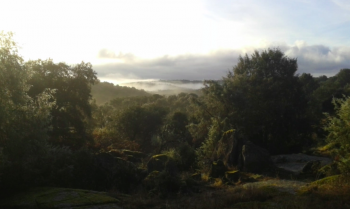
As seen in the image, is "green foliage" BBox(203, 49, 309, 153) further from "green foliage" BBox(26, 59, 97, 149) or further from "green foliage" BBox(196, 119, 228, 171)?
"green foliage" BBox(26, 59, 97, 149)

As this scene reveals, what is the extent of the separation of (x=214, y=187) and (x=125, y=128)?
85.8 feet

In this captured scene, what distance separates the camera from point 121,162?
1606 cm

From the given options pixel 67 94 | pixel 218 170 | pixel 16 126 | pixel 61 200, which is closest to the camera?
pixel 61 200

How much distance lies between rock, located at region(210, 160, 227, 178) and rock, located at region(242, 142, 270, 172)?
1.37 meters

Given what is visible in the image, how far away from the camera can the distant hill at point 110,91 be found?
121m

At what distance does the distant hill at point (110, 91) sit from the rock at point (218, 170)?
102 meters

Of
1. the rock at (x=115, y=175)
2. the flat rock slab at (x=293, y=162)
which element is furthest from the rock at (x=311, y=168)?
the rock at (x=115, y=175)

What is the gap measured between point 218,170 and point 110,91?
11858cm

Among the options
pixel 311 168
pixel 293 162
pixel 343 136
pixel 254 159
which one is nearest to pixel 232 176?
pixel 254 159

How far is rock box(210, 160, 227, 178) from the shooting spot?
17781 millimetres

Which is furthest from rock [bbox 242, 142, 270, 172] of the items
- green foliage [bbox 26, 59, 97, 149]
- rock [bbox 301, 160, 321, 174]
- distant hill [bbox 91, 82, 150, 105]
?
distant hill [bbox 91, 82, 150, 105]

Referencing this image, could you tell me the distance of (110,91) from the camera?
133 meters

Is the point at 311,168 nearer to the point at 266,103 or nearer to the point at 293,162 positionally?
the point at 293,162

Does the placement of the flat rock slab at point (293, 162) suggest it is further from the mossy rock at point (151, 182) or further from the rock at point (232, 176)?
the mossy rock at point (151, 182)
